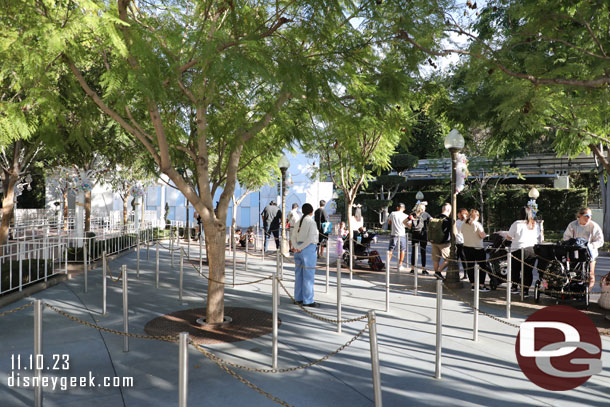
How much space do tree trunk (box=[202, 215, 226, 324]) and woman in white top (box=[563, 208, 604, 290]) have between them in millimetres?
6881

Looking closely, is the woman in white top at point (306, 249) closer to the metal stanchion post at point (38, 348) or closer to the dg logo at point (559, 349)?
the dg logo at point (559, 349)

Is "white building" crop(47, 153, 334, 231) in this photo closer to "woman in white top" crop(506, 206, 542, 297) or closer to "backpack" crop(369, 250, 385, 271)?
"backpack" crop(369, 250, 385, 271)

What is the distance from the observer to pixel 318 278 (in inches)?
488

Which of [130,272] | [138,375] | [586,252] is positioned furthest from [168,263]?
[586,252]

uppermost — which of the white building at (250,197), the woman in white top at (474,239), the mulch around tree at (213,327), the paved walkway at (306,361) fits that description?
the white building at (250,197)

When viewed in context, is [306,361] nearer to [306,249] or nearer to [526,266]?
[306,249]

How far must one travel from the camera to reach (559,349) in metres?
6.33

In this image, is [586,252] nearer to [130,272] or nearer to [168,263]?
[130,272]

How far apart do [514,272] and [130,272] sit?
382 inches

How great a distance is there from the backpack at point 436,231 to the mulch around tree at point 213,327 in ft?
18.2

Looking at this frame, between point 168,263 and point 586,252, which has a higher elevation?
point 586,252

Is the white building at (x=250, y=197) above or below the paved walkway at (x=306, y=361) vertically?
above

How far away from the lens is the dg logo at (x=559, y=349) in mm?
5484

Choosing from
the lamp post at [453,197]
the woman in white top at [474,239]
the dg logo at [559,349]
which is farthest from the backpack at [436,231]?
the dg logo at [559,349]
